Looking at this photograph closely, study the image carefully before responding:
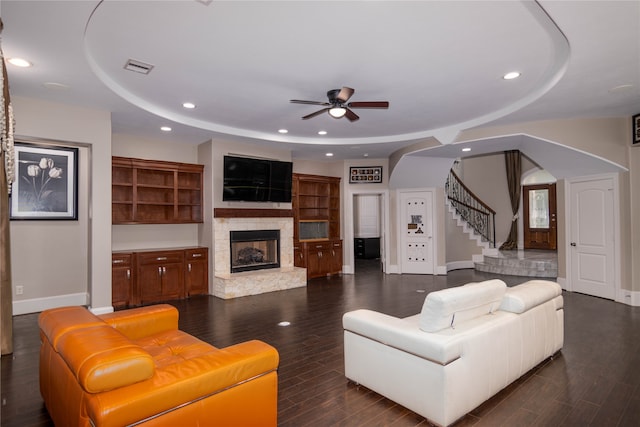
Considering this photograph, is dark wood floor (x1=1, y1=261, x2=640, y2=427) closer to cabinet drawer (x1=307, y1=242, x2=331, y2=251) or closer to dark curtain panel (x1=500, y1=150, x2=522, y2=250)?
cabinet drawer (x1=307, y1=242, x2=331, y2=251)

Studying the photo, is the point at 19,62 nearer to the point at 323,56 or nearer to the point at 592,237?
the point at 323,56

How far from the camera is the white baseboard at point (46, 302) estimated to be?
5.16 metres

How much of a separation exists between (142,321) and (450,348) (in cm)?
242

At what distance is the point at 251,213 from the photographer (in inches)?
285

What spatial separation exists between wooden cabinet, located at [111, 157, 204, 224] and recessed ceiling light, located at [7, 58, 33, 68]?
2544mm

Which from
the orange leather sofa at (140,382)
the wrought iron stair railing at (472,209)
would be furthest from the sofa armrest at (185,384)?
the wrought iron stair railing at (472,209)

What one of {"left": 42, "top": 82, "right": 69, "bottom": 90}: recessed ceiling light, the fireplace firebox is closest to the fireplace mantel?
the fireplace firebox

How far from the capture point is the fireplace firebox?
23.4 feet

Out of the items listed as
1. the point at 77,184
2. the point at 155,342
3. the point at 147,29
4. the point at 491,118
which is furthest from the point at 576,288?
the point at 77,184

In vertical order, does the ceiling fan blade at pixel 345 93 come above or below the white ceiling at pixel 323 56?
below

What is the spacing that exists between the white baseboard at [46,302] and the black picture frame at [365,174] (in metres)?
6.29

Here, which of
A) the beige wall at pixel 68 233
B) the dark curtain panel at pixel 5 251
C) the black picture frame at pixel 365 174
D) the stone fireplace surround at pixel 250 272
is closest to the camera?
the dark curtain panel at pixel 5 251

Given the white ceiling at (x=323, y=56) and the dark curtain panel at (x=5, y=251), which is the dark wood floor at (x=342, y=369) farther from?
the white ceiling at (x=323, y=56)

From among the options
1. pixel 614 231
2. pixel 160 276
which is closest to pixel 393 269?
pixel 614 231
